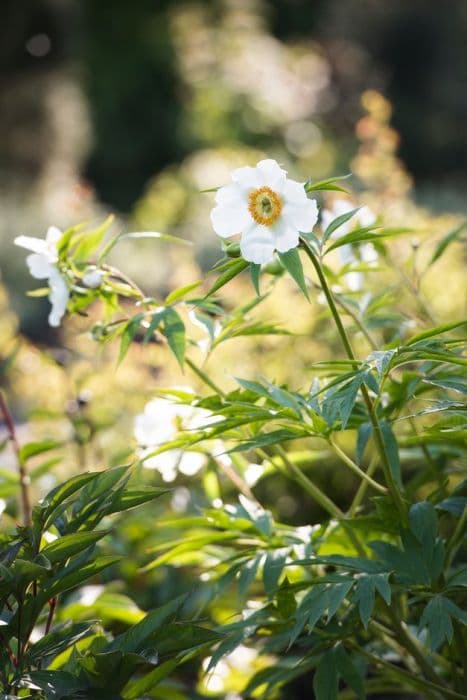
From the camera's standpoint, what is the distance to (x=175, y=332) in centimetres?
112

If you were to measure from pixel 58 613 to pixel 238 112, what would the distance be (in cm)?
1204

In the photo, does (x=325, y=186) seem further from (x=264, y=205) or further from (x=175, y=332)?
(x=175, y=332)

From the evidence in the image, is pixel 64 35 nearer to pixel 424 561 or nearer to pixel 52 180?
pixel 52 180

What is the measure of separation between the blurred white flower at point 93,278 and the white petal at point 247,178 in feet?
0.78

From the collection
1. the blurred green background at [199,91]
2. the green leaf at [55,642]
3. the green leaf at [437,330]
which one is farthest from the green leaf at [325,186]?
the blurred green background at [199,91]

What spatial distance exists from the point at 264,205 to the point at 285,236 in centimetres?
6

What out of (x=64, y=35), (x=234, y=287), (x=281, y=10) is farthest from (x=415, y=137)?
(x=234, y=287)

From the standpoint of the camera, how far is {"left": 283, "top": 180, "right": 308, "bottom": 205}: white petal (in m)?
0.98

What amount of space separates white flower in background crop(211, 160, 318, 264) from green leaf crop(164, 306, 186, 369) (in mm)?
156

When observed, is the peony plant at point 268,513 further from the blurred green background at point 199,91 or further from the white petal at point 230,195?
the blurred green background at point 199,91

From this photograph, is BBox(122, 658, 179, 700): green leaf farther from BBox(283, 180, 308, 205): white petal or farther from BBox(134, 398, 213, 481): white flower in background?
BBox(283, 180, 308, 205): white petal

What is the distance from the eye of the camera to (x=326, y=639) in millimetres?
1104

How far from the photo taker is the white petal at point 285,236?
0.96 meters

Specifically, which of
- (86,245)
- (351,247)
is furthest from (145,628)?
(351,247)
